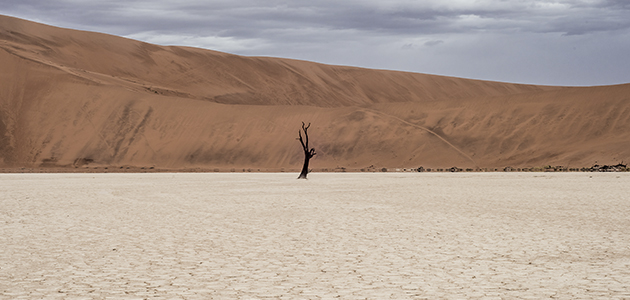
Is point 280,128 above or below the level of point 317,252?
above

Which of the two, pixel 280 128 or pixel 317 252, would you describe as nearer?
pixel 317 252

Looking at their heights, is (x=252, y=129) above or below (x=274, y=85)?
below

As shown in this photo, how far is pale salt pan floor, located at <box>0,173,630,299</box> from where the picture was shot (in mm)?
7184

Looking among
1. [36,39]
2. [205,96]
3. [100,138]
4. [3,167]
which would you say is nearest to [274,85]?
[205,96]

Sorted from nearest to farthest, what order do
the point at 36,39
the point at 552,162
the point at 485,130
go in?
the point at 552,162 → the point at 485,130 → the point at 36,39

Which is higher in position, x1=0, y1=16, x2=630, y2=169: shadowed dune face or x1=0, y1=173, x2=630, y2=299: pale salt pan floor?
x1=0, y1=16, x2=630, y2=169: shadowed dune face

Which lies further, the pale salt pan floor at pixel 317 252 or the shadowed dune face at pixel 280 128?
the shadowed dune face at pixel 280 128

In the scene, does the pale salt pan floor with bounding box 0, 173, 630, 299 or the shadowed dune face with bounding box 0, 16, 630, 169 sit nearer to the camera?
the pale salt pan floor with bounding box 0, 173, 630, 299

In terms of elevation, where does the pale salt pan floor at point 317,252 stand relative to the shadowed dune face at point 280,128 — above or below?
below

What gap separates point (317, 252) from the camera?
995 centimetres

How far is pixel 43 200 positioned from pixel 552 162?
4600 centimetres

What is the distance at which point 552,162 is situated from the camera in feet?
184

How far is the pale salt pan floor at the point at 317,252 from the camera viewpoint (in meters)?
7.18

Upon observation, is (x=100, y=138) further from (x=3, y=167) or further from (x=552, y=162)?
(x=552, y=162)
